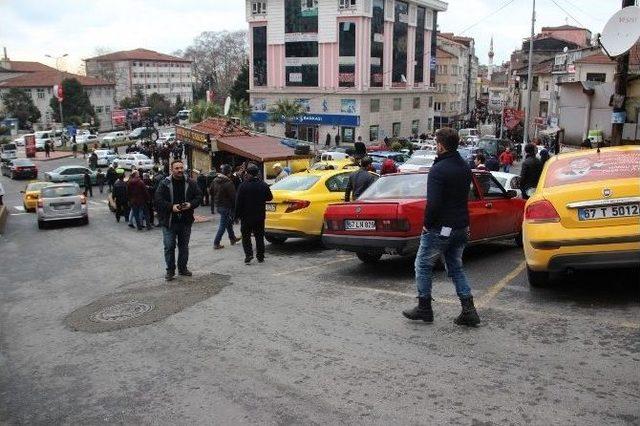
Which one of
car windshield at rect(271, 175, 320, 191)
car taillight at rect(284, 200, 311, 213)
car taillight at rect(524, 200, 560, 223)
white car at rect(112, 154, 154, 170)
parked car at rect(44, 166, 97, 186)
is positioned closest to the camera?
car taillight at rect(524, 200, 560, 223)

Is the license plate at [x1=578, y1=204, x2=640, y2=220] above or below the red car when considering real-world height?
above

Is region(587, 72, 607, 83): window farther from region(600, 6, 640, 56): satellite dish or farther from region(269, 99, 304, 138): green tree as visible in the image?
region(600, 6, 640, 56): satellite dish

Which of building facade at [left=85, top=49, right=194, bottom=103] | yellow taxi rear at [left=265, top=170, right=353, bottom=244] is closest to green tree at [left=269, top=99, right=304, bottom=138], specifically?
yellow taxi rear at [left=265, top=170, right=353, bottom=244]

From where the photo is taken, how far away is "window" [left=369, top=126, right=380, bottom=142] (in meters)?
62.2

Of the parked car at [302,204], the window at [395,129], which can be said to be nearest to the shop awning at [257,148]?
the parked car at [302,204]

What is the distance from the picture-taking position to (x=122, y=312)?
7047mm

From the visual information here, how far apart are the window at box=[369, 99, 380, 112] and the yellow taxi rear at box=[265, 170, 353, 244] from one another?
5101cm

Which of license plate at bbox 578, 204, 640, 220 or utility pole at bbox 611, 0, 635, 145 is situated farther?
utility pole at bbox 611, 0, 635, 145

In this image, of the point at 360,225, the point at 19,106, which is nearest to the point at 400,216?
the point at 360,225

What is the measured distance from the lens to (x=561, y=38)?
83875 mm

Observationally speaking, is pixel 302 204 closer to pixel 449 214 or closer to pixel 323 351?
pixel 449 214

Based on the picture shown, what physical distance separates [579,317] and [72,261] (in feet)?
32.6

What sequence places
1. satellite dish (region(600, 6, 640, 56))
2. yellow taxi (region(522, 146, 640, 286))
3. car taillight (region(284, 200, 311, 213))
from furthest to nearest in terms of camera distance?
car taillight (region(284, 200, 311, 213)) → satellite dish (region(600, 6, 640, 56)) → yellow taxi (region(522, 146, 640, 286))

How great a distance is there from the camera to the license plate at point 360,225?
8.05m
